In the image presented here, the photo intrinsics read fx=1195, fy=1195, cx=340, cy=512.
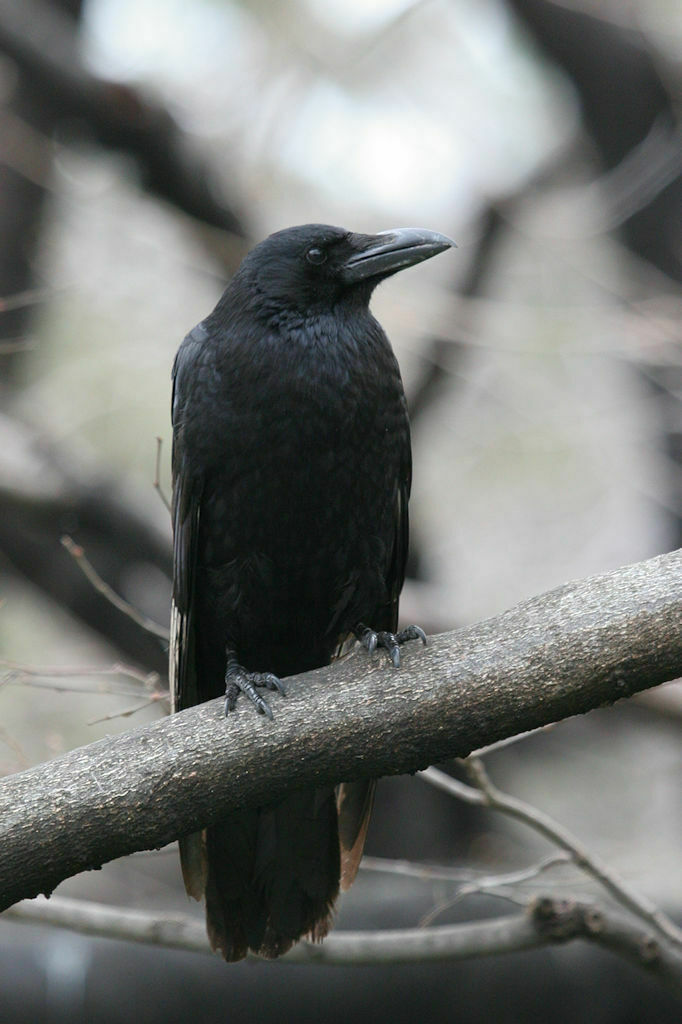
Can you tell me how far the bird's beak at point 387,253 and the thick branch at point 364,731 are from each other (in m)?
1.29

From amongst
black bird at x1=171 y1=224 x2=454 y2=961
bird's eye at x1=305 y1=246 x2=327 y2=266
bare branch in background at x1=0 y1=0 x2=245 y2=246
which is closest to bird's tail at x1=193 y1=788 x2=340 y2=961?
black bird at x1=171 y1=224 x2=454 y2=961

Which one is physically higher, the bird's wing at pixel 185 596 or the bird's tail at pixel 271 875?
the bird's wing at pixel 185 596

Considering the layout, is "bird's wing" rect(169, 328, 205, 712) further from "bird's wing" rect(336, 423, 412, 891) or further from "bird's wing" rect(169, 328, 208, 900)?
"bird's wing" rect(336, 423, 412, 891)

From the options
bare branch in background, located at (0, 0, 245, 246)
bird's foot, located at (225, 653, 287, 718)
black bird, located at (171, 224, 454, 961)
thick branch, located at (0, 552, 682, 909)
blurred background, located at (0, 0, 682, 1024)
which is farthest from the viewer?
bare branch in background, located at (0, 0, 245, 246)

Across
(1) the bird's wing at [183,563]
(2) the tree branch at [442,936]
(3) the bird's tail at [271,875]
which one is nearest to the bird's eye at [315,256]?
(1) the bird's wing at [183,563]

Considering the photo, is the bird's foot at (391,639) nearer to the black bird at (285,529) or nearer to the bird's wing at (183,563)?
the black bird at (285,529)

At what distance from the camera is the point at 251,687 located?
279 centimetres

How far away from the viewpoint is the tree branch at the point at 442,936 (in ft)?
9.97

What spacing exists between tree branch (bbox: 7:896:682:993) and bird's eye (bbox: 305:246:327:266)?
188 centimetres

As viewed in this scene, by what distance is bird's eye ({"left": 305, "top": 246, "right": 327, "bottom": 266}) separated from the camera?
353cm

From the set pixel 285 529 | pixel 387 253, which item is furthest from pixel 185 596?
pixel 387 253

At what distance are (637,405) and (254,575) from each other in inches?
152

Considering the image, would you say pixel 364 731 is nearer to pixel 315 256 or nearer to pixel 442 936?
pixel 442 936

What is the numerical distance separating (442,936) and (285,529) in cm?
117
